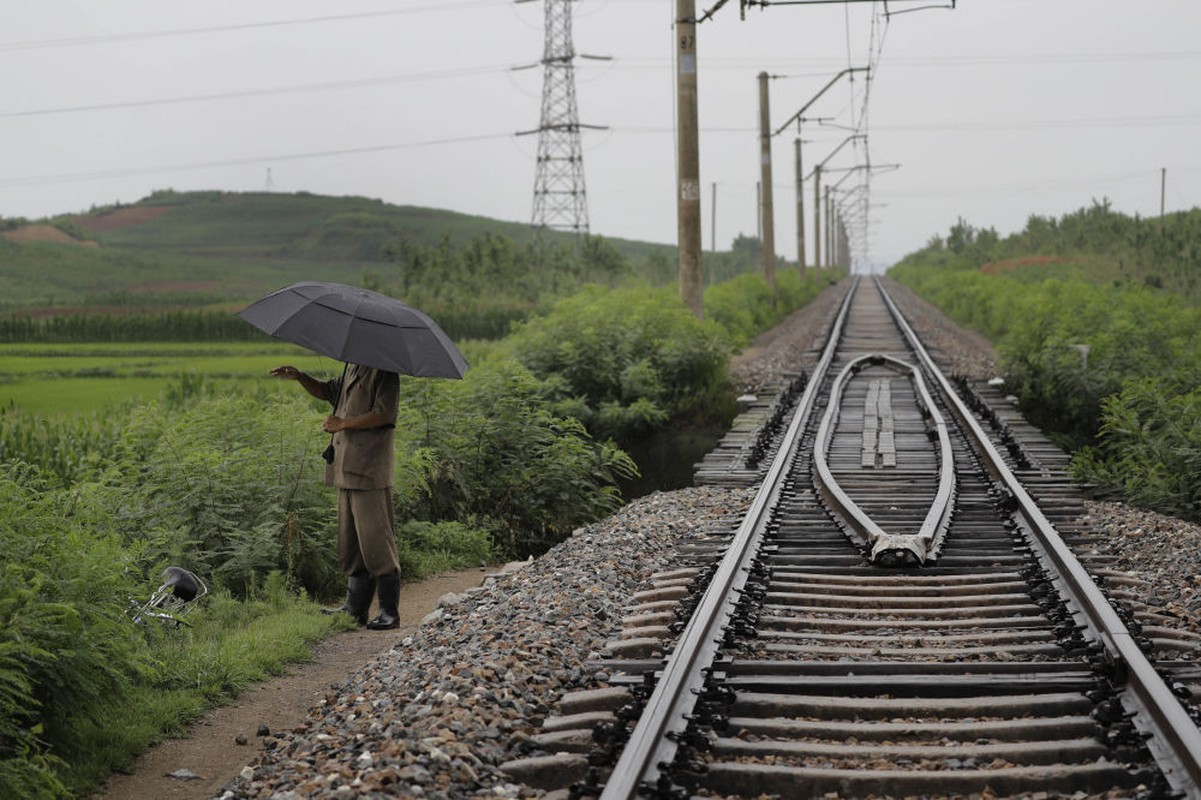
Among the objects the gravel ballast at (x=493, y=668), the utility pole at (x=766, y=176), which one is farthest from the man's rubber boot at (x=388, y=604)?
the utility pole at (x=766, y=176)

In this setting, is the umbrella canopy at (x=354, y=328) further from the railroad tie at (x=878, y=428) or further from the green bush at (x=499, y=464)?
the railroad tie at (x=878, y=428)

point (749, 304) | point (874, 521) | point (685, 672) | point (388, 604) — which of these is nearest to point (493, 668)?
point (685, 672)

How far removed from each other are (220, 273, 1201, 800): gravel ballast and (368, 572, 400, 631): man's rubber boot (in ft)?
1.14

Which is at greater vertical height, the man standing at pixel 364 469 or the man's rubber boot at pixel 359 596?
the man standing at pixel 364 469

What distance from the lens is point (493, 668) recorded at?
6.03 metres

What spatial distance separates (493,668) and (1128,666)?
2717 mm

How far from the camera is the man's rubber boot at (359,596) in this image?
8656mm

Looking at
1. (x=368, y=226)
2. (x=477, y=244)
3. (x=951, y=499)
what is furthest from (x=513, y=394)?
(x=368, y=226)

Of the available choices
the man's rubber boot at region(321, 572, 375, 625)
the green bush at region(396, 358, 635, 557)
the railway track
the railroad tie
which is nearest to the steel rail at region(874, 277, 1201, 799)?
the railway track

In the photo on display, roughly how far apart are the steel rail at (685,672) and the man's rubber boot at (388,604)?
83.6 inches

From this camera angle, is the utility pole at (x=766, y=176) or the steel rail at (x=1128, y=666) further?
the utility pole at (x=766, y=176)

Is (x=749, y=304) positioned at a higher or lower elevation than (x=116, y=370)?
higher

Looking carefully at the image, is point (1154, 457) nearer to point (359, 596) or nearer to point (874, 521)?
point (874, 521)

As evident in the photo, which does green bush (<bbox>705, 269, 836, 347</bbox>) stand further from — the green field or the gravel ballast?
the gravel ballast
